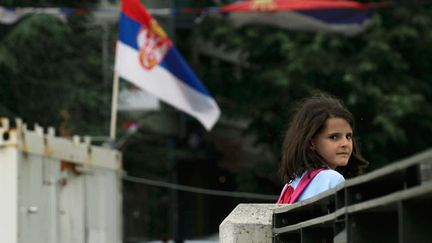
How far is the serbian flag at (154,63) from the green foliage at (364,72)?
5338mm

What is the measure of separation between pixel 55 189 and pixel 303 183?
391 inches

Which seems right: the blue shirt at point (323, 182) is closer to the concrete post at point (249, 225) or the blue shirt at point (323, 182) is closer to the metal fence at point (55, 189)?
the concrete post at point (249, 225)

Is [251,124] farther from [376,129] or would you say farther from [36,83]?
[36,83]

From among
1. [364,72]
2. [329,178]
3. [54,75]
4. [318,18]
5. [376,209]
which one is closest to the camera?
[376,209]

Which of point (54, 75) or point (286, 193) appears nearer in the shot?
point (286, 193)

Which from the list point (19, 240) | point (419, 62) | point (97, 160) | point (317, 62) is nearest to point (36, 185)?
point (19, 240)

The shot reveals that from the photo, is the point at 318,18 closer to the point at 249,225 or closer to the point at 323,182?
the point at 249,225

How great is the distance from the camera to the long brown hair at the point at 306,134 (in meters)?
5.18

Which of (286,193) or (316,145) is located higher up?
(316,145)

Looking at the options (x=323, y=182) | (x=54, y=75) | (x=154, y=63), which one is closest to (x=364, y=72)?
(x=54, y=75)

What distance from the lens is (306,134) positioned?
17.0 feet

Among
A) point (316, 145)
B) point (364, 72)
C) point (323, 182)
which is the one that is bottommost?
point (323, 182)

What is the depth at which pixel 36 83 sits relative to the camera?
25766mm

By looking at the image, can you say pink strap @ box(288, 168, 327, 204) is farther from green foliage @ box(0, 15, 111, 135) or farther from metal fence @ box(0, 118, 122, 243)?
green foliage @ box(0, 15, 111, 135)
